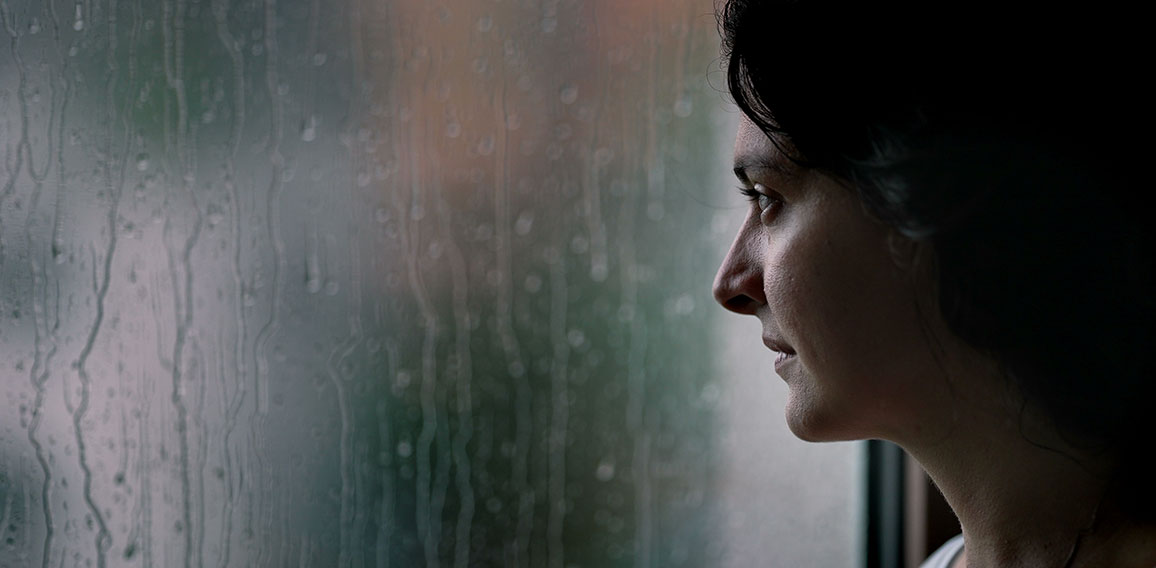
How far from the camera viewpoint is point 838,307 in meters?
0.54

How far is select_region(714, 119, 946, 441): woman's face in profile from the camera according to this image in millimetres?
528

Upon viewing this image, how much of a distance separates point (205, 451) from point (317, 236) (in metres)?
0.19

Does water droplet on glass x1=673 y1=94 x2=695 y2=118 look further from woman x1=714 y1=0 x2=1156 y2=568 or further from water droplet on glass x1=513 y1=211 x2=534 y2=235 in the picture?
woman x1=714 y1=0 x2=1156 y2=568

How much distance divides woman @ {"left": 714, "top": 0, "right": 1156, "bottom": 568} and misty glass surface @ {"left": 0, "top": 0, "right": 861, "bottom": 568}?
12.4 inches

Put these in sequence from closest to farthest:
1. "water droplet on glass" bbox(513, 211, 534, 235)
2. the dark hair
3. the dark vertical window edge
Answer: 1. the dark hair
2. "water droplet on glass" bbox(513, 211, 534, 235)
3. the dark vertical window edge

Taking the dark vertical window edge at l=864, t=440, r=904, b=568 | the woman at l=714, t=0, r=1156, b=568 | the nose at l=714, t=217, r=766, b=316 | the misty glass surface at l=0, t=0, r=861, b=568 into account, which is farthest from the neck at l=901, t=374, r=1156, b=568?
the dark vertical window edge at l=864, t=440, r=904, b=568

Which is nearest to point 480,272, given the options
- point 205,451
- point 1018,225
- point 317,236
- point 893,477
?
point 317,236

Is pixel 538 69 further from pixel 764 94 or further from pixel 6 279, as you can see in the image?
pixel 6 279

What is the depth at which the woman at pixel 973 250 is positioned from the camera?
47cm

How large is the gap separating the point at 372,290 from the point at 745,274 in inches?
13.3

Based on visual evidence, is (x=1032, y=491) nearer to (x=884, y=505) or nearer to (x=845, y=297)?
(x=845, y=297)

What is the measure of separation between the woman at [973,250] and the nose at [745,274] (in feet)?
0.04

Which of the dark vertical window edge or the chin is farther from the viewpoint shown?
the dark vertical window edge

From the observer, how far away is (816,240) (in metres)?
0.54
